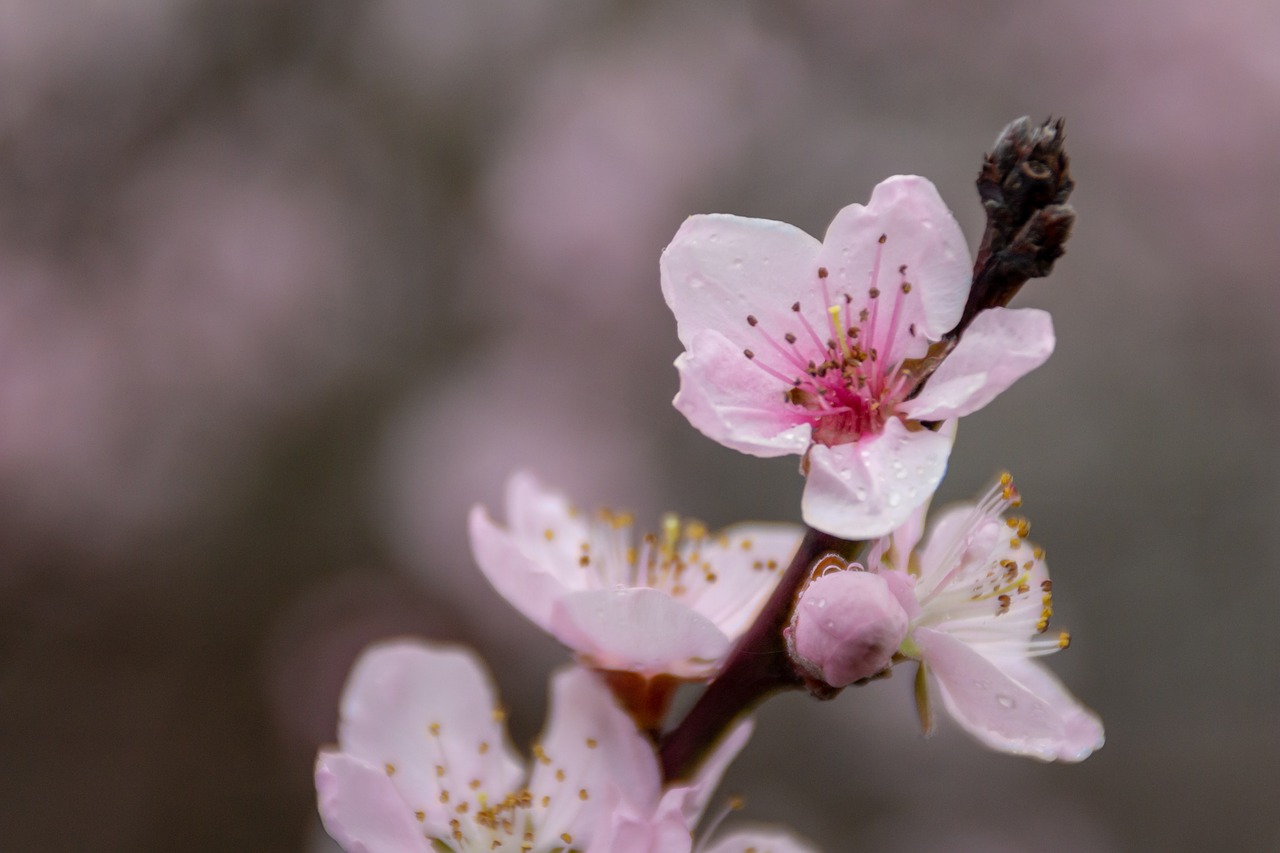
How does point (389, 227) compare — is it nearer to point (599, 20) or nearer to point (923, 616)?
point (599, 20)

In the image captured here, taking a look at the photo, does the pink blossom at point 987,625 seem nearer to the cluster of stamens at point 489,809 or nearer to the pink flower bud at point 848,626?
the pink flower bud at point 848,626

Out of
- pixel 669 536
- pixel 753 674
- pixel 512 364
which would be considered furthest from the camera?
pixel 512 364

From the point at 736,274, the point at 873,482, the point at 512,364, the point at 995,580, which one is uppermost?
the point at 736,274

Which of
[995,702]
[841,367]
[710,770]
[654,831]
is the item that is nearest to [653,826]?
[654,831]

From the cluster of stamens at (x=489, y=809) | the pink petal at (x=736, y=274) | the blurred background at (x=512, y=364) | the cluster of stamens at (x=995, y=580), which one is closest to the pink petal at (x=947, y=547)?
the cluster of stamens at (x=995, y=580)

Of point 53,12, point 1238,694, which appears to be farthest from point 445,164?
point 1238,694

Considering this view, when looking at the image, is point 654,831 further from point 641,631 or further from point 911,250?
point 911,250
